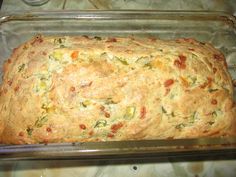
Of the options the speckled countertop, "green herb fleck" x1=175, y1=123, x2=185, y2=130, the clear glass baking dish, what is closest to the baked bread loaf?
"green herb fleck" x1=175, y1=123, x2=185, y2=130

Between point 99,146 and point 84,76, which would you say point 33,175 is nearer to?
point 99,146

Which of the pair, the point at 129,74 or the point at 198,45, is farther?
the point at 198,45

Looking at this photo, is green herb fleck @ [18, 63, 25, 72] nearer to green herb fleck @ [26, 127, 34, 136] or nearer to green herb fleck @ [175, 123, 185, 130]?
green herb fleck @ [26, 127, 34, 136]

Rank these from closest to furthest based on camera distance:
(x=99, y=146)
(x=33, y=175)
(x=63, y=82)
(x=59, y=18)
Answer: (x=99, y=146), (x=63, y=82), (x=33, y=175), (x=59, y=18)

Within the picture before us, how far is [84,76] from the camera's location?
1.62 meters

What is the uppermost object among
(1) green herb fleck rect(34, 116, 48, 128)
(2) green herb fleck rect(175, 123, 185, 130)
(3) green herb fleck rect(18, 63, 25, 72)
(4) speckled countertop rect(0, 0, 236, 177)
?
(3) green herb fleck rect(18, 63, 25, 72)

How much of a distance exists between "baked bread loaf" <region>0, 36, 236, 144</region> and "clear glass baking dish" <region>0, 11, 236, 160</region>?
129 millimetres

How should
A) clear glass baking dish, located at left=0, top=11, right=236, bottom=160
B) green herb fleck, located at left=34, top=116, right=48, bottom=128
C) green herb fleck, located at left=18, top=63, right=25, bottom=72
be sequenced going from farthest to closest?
green herb fleck, located at left=18, top=63, right=25, bottom=72 < green herb fleck, located at left=34, top=116, right=48, bottom=128 < clear glass baking dish, located at left=0, top=11, right=236, bottom=160

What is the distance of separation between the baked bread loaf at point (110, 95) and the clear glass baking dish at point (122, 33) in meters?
0.13

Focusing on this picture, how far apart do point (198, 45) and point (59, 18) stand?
1.00 meters

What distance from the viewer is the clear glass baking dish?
4.85ft

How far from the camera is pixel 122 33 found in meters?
2.25

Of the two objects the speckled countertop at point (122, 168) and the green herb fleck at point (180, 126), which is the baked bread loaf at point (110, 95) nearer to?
the green herb fleck at point (180, 126)

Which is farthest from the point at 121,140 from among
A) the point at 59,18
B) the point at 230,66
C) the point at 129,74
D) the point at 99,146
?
the point at 230,66
